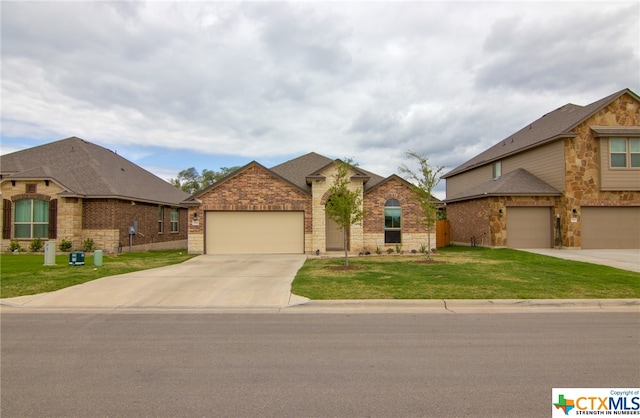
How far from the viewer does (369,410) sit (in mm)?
4047

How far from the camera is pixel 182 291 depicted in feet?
34.4

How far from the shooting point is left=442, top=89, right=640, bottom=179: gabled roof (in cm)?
2165

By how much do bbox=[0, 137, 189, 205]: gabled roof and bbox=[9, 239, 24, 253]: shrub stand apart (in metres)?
3.30

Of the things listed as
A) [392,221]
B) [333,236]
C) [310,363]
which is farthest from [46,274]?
[392,221]

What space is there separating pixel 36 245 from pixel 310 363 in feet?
69.1

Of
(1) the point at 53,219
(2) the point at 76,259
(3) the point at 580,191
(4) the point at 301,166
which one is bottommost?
(2) the point at 76,259

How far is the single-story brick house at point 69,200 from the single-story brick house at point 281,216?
445 cm

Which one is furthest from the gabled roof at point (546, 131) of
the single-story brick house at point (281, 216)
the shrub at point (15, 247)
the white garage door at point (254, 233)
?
the shrub at point (15, 247)

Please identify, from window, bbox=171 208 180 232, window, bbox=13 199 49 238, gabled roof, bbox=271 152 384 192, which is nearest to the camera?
window, bbox=13 199 49 238

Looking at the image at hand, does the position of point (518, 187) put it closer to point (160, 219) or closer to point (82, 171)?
point (160, 219)

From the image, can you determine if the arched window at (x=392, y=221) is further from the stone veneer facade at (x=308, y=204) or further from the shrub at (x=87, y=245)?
the shrub at (x=87, y=245)

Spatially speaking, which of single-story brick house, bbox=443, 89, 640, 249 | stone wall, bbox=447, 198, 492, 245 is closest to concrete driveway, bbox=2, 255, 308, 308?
stone wall, bbox=447, 198, 492, 245

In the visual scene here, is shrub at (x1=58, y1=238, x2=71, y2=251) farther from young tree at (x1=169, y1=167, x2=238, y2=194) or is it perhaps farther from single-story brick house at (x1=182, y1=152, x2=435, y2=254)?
young tree at (x1=169, y1=167, x2=238, y2=194)

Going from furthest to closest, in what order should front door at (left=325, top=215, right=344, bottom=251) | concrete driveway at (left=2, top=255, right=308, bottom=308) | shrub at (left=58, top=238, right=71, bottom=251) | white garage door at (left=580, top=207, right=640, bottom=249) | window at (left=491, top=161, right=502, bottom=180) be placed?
window at (left=491, top=161, right=502, bottom=180)
front door at (left=325, top=215, right=344, bottom=251)
white garage door at (left=580, top=207, right=640, bottom=249)
shrub at (left=58, top=238, right=71, bottom=251)
concrete driveway at (left=2, top=255, right=308, bottom=308)
